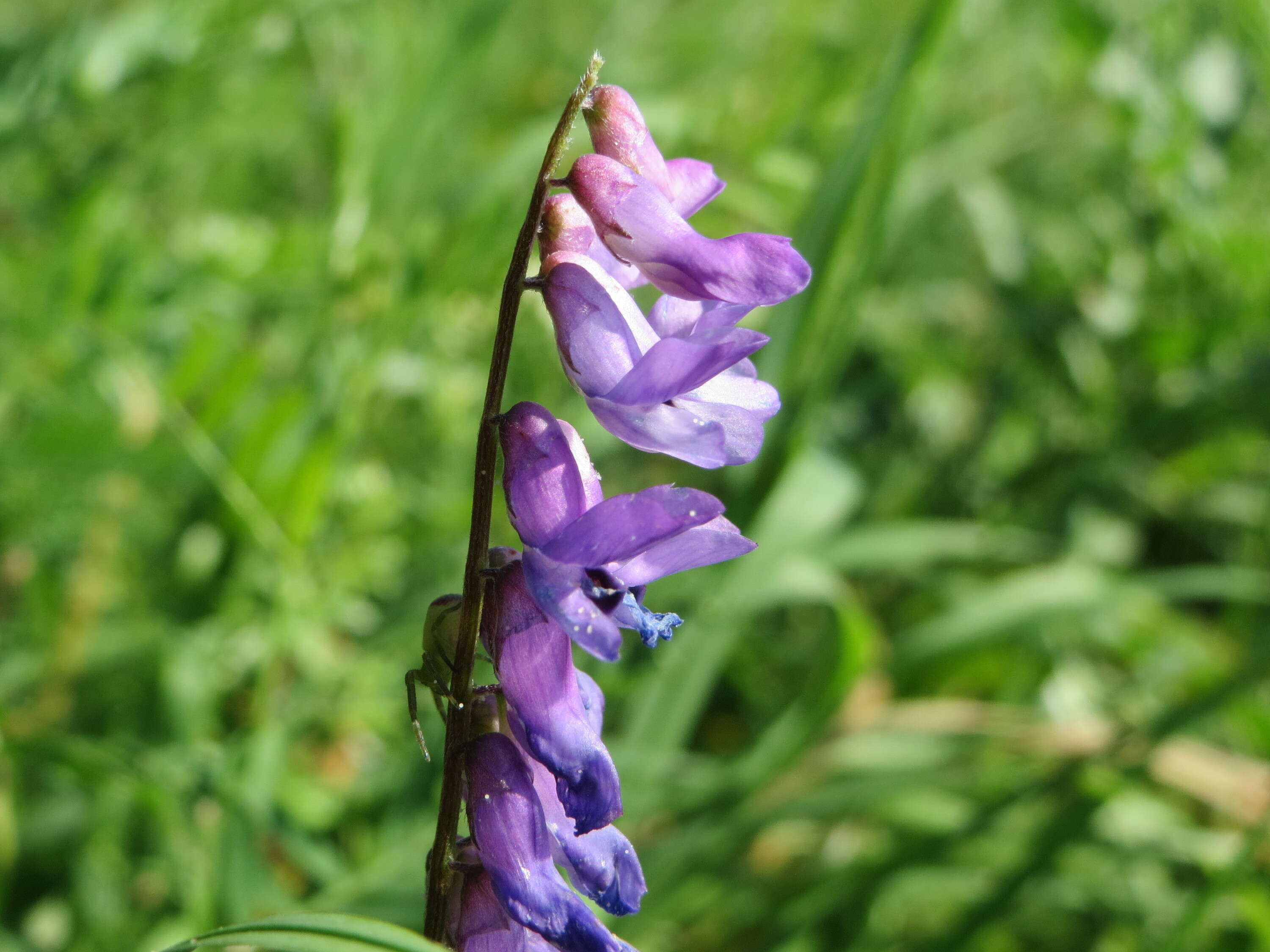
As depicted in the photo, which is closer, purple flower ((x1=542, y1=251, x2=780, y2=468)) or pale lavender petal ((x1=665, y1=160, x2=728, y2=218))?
purple flower ((x1=542, y1=251, x2=780, y2=468))

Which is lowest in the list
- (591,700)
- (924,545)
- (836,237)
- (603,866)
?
(603,866)

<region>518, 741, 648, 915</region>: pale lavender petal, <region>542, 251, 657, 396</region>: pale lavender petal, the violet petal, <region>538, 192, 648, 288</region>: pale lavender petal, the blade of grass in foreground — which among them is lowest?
<region>518, 741, 648, 915</region>: pale lavender petal

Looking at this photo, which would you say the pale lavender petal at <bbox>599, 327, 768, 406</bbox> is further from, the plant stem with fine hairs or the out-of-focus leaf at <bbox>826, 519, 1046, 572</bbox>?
the out-of-focus leaf at <bbox>826, 519, 1046, 572</bbox>

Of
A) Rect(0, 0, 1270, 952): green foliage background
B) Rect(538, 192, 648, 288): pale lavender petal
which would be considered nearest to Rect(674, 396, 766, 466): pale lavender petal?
Rect(538, 192, 648, 288): pale lavender petal

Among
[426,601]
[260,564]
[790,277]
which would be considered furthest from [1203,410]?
[790,277]

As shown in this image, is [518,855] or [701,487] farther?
[701,487]

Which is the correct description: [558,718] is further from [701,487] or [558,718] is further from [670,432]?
[701,487]

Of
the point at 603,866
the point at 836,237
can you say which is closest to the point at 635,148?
the point at 603,866

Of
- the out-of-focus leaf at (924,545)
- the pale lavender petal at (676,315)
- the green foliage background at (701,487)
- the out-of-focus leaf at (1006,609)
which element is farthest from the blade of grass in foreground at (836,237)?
the pale lavender petal at (676,315)
